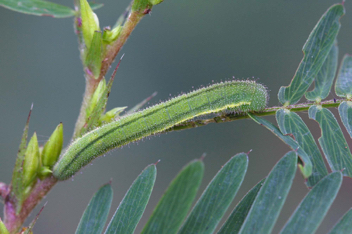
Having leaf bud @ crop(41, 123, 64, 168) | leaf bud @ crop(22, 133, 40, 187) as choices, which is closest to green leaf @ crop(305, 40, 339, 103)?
leaf bud @ crop(41, 123, 64, 168)

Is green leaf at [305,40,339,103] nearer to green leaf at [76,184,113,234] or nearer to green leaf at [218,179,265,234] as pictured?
green leaf at [218,179,265,234]

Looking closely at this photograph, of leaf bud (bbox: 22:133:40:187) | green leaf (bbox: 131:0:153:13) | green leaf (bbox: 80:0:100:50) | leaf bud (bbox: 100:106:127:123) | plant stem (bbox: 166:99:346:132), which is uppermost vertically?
green leaf (bbox: 131:0:153:13)

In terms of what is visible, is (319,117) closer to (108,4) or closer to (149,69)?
(149,69)

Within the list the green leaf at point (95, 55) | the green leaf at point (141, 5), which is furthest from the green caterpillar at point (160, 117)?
the green leaf at point (141, 5)

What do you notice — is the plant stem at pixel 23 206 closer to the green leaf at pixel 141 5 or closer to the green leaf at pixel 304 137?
the green leaf at pixel 141 5

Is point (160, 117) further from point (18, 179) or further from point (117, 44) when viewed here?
point (18, 179)

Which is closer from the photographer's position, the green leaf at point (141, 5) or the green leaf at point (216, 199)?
the green leaf at point (216, 199)

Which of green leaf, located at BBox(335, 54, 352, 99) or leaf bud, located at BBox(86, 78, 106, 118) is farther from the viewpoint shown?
leaf bud, located at BBox(86, 78, 106, 118)
